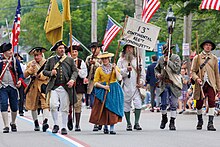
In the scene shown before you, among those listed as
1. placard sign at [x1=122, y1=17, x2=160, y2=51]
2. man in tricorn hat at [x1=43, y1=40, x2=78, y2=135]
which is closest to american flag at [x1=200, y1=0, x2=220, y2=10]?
placard sign at [x1=122, y1=17, x2=160, y2=51]

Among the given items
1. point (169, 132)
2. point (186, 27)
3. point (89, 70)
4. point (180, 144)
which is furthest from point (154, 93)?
point (180, 144)

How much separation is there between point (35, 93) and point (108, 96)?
6.18 feet

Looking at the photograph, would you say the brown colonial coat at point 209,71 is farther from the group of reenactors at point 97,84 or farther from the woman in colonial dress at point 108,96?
the woman in colonial dress at point 108,96

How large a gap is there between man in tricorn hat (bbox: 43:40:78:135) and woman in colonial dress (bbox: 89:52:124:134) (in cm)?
56

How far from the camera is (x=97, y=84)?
17.1 metres

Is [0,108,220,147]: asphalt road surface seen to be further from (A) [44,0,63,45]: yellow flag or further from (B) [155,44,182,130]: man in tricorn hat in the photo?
(A) [44,0,63,45]: yellow flag

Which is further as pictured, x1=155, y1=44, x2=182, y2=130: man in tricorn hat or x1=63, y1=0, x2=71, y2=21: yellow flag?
x1=63, y1=0, x2=71, y2=21: yellow flag

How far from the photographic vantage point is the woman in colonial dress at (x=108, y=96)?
55.7 ft

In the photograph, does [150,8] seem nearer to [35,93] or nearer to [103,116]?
[35,93]

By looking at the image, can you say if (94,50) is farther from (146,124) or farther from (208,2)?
(208,2)

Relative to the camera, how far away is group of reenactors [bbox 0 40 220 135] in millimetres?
16938

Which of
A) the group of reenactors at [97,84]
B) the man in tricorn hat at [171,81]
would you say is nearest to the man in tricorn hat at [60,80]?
the group of reenactors at [97,84]

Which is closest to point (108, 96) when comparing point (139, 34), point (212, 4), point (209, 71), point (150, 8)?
point (139, 34)

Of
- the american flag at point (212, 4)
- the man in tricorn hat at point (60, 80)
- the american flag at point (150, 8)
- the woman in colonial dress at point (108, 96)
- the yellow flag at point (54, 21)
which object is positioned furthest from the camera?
the american flag at point (150, 8)
